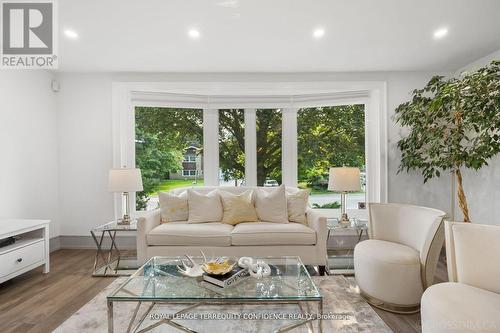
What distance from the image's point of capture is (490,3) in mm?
2293

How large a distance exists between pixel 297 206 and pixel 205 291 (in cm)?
175

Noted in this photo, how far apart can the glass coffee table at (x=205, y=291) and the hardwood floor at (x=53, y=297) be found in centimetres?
69

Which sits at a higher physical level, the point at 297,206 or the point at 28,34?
the point at 28,34

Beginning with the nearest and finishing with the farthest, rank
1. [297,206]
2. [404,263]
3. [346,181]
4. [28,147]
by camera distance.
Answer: [404,263]
[346,181]
[297,206]
[28,147]

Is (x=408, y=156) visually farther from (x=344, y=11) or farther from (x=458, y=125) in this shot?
(x=344, y=11)

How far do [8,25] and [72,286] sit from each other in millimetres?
2536

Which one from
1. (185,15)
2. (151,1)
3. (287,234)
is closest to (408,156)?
(287,234)

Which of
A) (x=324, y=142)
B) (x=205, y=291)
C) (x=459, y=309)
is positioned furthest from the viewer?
(x=324, y=142)

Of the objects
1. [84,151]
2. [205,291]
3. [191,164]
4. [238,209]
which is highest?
[84,151]

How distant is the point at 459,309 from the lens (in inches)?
54.6

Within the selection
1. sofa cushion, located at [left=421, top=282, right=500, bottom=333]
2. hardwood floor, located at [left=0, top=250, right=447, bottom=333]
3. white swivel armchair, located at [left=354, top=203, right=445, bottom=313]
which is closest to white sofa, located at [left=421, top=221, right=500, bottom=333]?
sofa cushion, located at [left=421, top=282, right=500, bottom=333]

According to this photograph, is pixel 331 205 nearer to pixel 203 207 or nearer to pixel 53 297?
pixel 203 207

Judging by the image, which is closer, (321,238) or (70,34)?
(70,34)

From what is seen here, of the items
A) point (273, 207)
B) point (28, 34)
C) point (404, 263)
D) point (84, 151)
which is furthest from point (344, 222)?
point (28, 34)
